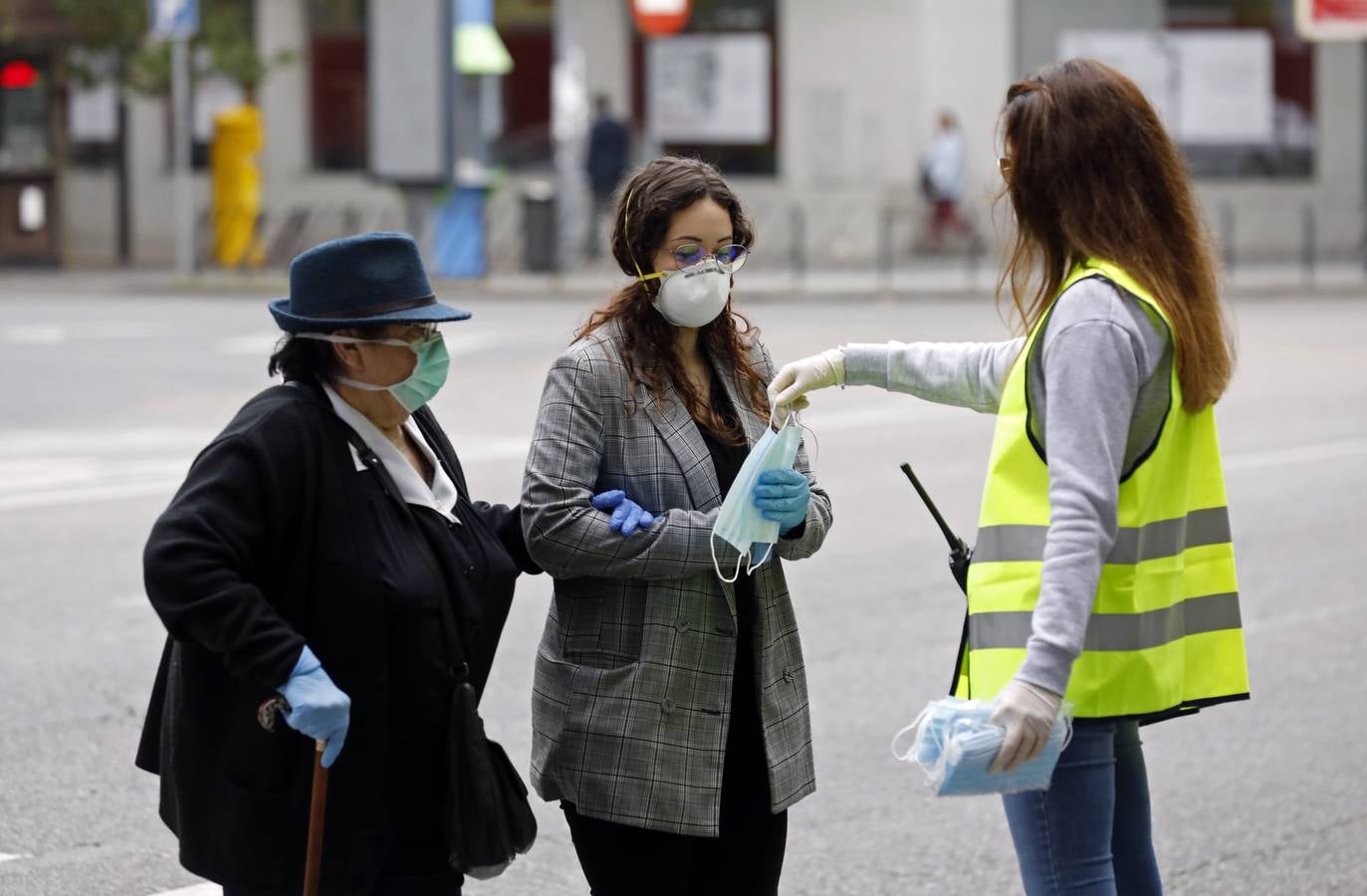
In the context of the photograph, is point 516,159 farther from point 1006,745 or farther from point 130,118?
point 1006,745

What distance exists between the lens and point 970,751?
2.96m

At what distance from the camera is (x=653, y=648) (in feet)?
11.7

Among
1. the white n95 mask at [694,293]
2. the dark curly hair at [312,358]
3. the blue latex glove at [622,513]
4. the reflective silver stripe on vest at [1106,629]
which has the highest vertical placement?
the white n95 mask at [694,293]

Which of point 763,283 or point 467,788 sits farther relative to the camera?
point 763,283

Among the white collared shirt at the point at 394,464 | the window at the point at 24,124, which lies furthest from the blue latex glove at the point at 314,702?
the window at the point at 24,124

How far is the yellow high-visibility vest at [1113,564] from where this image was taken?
3.08 m

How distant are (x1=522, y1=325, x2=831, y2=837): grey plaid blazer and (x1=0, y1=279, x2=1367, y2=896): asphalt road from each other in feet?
5.10

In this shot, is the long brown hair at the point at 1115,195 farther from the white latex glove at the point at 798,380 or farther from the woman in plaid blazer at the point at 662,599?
the woman in plaid blazer at the point at 662,599

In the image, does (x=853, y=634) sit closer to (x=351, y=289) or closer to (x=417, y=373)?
(x=417, y=373)

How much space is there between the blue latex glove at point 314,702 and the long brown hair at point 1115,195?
49.0 inches

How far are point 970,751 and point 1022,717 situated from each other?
3.5 inches

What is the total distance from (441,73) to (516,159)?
5927 millimetres

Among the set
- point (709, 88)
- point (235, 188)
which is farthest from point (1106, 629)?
point (709, 88)

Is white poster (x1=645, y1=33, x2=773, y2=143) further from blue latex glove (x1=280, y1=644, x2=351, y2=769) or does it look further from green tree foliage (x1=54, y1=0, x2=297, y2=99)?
blue latex glove (x1=280, y1=644, x2=351, y2=769)
